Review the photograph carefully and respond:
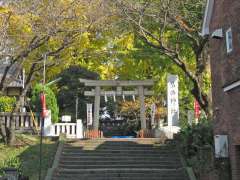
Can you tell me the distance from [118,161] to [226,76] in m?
6.78

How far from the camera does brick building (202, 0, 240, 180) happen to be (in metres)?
13.8

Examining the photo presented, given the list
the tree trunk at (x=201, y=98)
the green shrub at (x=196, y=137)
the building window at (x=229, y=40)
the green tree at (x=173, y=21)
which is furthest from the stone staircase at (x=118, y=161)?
the building window at (x=229, y=40)

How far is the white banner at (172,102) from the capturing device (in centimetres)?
2339

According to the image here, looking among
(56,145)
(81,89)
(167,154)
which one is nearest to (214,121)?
(167,154)

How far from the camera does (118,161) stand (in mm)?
19375

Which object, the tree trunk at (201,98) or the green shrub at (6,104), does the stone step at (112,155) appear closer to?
the tree trunk at (201,98)

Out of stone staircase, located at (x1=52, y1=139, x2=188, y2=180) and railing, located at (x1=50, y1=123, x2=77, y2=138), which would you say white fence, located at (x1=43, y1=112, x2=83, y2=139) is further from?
stone staircase, located at (x1=52, y1=139, x2=188, y2=180)

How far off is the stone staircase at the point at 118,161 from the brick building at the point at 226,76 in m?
3.27

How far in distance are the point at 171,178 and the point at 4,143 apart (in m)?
8.22

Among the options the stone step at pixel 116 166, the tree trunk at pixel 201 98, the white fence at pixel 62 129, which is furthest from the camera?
the white fence at pixel 62 129

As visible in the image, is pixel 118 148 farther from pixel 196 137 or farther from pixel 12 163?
pixel 12 163

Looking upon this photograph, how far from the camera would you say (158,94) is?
3319 cm

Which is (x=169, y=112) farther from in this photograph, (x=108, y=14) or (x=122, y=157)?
(x=108, y=14)

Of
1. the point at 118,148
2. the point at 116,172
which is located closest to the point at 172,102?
the point at 118,148
